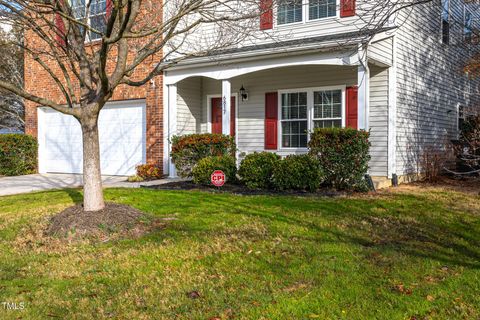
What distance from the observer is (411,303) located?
11.2 feet

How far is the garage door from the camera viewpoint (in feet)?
44.7

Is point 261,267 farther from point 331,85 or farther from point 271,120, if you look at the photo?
point 271,120

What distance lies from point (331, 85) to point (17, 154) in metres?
10.2

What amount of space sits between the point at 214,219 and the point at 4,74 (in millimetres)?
14750

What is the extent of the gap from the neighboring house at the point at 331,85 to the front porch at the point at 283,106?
0.08 ft

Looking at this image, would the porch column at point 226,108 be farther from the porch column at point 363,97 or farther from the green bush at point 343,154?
the porch column at point 363,97

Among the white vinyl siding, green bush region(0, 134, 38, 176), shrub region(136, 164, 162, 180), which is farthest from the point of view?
green bush region(0, 134, 38, 176)

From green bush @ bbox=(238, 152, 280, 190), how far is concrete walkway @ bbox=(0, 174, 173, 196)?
8.66 ft

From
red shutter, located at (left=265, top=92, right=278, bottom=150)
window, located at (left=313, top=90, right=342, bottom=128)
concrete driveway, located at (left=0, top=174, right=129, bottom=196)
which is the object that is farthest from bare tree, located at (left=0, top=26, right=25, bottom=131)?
window, located at (left=313, top=90, right=342, bottom=128)

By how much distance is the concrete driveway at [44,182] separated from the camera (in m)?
11.0

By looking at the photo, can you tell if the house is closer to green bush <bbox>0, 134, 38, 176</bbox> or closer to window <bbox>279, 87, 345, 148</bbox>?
window <bbox>279, 87, 345, 148</bbox>

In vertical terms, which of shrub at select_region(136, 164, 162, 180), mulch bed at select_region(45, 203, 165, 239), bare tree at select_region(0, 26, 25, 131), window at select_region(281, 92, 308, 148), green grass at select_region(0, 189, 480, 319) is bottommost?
green grass at select_region(0, 189, 480, 319)

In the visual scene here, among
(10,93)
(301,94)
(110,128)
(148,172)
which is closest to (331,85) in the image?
(301,94)

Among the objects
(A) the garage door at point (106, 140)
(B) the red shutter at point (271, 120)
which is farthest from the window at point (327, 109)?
(A) the garage door at point (106, 140)
